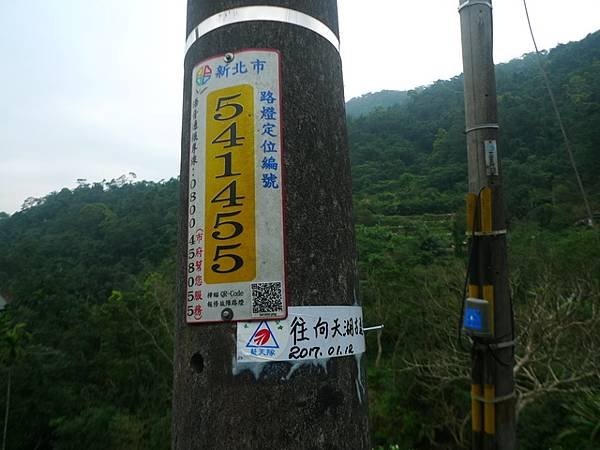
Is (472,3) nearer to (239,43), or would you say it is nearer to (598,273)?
(239,43)

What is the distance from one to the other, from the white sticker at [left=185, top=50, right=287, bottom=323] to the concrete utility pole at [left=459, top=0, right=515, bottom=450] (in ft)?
5.45

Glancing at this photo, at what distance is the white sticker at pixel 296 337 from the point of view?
886 millimetres

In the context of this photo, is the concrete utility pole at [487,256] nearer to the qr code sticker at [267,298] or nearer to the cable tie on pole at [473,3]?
the cable tie on pole at [473,3]

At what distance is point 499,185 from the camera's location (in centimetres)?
230

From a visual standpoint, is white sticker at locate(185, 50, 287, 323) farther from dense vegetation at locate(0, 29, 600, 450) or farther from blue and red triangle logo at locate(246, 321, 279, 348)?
dense vegetation at locate(0, 29, 600, 450)

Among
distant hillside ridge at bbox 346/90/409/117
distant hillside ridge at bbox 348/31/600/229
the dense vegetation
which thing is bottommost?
the dense vegetation

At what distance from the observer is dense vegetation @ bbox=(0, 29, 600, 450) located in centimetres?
1007

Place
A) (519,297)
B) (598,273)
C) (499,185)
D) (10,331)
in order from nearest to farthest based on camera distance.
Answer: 1. (499,185)
2. (519,297)
3. (598,273)
4. (10,331)

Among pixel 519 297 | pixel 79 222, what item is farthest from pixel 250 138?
pixel 79 222

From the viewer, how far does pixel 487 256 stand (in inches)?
89.7

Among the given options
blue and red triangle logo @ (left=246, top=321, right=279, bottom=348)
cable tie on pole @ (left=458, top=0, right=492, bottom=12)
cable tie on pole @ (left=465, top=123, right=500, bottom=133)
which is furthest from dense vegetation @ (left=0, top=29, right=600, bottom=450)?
blue and red triangle logo @ (left=246, top=321, right=279, bottom=348)

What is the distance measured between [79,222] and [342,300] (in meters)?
54.4

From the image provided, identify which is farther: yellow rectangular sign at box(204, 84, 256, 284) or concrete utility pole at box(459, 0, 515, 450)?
concrete utility pole at box(459, 0, 515, 450)

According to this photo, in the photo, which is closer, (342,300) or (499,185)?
(342,300)
